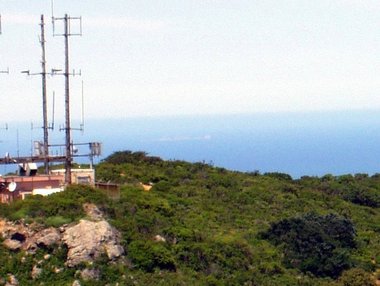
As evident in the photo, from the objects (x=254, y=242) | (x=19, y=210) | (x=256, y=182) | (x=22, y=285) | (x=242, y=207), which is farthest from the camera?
(x=256, y=182)

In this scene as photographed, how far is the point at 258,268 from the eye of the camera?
109 ft

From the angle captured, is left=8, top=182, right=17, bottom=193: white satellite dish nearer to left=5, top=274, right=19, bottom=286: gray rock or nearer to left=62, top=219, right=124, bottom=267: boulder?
left=62, top=219, right=124, bottom=267: boulder

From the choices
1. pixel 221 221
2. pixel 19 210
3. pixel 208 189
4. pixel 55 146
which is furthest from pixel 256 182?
pixel 19 210

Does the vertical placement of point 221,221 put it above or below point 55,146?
below

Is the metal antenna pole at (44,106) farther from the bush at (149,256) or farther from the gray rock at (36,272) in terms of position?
the gray rock at (36,272)

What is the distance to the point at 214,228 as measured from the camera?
36.3 meters

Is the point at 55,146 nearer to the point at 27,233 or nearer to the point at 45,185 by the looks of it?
the point at 45,185

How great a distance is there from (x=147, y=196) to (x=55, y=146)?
3.81 metres

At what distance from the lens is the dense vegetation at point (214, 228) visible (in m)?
31.2

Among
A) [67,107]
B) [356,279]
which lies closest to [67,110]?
[67,107]

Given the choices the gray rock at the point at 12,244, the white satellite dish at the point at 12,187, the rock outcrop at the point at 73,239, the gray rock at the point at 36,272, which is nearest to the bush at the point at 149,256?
the rock outcrop at the point at 73,239

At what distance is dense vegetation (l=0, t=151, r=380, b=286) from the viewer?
31188mm

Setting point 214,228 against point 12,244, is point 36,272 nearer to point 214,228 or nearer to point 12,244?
point 12,244

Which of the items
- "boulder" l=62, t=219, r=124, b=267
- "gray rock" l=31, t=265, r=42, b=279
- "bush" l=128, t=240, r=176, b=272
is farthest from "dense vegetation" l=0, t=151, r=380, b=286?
"boulder" l=62, t=219, r=124, b=267
